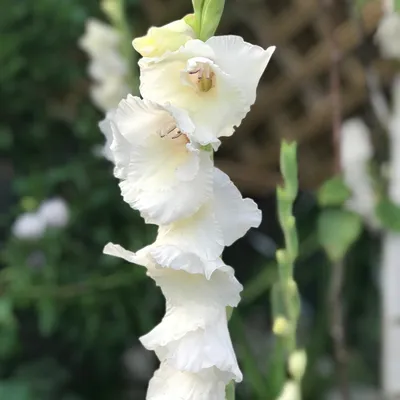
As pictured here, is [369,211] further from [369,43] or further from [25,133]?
[25,133]

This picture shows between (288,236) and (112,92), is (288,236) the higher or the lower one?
the higher one

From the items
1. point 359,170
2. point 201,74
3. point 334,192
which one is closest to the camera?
point 201,74

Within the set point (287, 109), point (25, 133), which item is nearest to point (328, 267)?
point (287, 109)

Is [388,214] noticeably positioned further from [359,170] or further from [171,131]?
[171,131]

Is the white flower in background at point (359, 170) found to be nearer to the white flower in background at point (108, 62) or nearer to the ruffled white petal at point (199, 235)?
the white flower in background at point (108, 62)

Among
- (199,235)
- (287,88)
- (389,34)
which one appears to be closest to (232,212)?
(199,235)

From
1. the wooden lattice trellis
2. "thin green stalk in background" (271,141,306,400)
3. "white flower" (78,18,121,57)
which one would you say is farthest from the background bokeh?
"thin green stalk in background" (271,141,306,400)

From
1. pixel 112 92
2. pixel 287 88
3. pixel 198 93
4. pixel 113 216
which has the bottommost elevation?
pixel 113 216
